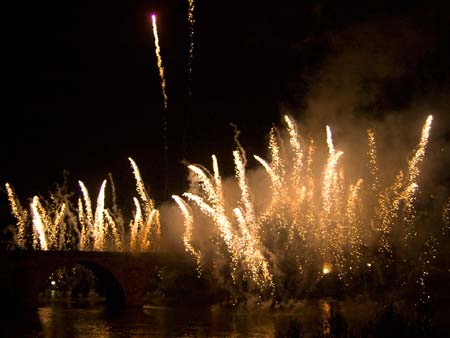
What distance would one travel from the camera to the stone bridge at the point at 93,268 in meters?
50.0

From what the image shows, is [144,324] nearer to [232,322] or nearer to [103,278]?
[232,322]

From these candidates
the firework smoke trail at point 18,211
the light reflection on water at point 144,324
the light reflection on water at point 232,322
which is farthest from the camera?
the firework smoke trail at point 18,211

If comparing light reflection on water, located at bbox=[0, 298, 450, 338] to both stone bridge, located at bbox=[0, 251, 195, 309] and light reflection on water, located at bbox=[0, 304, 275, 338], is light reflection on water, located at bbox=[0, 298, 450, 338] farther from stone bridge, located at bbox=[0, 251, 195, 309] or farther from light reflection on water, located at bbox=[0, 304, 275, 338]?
stone bridge, located at bbox=[0, 251, 195, 309]

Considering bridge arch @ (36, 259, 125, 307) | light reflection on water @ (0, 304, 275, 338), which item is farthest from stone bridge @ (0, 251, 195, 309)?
light reflection on water @ (0, 304, 275, 338)

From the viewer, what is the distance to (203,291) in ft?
181

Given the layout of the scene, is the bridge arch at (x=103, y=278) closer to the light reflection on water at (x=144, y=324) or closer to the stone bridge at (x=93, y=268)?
the stone bridge at (x=93, y=268)

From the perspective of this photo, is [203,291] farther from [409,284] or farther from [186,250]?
[409,284]

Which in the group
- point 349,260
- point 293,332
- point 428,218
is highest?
point 428,218

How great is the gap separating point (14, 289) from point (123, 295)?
9.39 metres

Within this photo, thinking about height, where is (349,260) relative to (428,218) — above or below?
below

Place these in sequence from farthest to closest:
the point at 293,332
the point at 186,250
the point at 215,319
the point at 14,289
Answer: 1. the point at 186,250
2. the point at 14,289
3. the point at 215,319
4. the point at 293,332

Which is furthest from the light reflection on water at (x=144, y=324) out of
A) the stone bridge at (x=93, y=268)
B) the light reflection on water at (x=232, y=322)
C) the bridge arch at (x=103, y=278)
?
the bridge arch at (x=103, y=278)

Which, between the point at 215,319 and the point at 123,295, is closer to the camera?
the point at 215,319

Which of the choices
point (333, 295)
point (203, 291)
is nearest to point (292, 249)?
point (333, 295)
